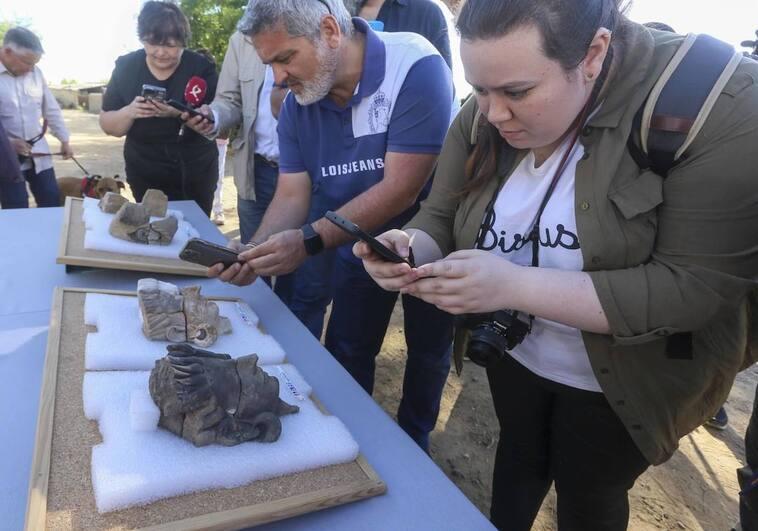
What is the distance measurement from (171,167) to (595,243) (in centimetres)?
287

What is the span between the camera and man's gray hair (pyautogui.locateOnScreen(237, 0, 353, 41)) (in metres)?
1.68

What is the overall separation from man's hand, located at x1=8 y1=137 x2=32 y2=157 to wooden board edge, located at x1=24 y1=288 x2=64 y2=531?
11.5 feet

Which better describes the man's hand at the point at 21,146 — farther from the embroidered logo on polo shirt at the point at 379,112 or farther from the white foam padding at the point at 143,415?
the white foam padding at the point at 143,415

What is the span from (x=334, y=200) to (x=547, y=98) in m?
1.22

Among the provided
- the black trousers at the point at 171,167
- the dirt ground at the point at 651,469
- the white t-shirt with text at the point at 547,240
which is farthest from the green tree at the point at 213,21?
the white t-shirt with text at the point at 547,240

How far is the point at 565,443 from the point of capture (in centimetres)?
141

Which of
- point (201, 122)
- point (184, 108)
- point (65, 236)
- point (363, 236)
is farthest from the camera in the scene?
point (201, 122)

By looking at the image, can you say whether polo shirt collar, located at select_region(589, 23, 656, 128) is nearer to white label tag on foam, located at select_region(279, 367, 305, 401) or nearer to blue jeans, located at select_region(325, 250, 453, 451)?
white label tag on foam, located at select_region(279, 367, 305, 401)

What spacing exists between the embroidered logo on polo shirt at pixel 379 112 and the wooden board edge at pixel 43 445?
49.4 inches

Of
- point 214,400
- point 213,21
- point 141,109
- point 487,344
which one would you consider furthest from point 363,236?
point 213,21

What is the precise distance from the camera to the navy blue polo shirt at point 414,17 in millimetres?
2820

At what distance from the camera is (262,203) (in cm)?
332

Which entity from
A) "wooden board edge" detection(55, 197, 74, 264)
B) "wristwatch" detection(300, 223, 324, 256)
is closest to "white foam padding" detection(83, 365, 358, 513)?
"wristwatch" detection(300, 223, 324, 256)

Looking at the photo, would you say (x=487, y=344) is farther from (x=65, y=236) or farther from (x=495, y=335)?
(x=65, y=236)
